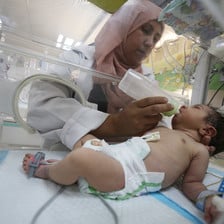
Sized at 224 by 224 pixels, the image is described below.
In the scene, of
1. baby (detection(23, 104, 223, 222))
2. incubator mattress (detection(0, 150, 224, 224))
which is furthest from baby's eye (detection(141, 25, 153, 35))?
incubator mattress (detection(0, 150, 224, 224))

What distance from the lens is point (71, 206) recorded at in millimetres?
500

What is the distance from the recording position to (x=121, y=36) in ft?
3.49

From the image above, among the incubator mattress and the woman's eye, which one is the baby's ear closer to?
the incubator mattress

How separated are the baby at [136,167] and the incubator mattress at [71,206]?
3cm

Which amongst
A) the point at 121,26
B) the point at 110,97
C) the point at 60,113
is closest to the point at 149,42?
the point at 121,26

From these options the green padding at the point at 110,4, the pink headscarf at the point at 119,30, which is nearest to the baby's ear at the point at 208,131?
the pink headscarf at the point at 119,30

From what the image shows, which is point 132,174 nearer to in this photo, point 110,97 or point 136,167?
point 136,167

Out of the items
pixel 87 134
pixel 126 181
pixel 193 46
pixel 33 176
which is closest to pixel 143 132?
pixel 87 134

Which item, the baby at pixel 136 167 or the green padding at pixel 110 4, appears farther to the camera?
the green padding at pixel 110 4

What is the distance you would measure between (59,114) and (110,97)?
1.06 feet

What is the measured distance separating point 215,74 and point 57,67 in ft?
3.04

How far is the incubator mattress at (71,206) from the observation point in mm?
442

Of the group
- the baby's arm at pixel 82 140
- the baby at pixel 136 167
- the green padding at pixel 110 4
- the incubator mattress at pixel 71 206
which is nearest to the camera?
the incubator mattress at pixel 71 206

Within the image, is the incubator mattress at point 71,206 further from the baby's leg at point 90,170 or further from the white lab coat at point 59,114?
the white lab coat at point 59,114
